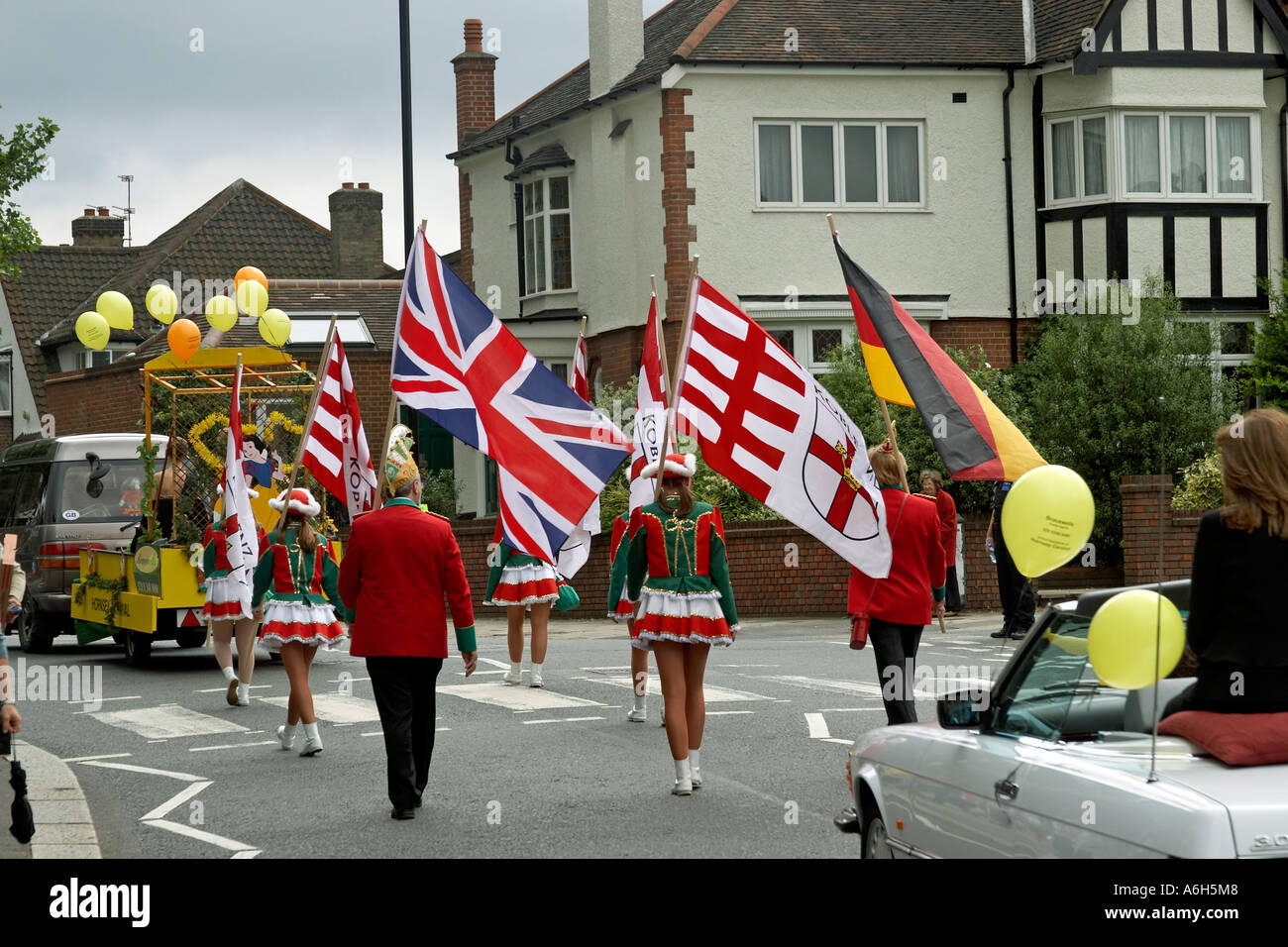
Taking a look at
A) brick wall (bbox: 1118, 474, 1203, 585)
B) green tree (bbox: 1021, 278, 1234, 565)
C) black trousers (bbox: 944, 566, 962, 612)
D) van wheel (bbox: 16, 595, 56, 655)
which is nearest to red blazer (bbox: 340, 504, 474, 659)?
van wheel (bbox: 16, 595, 56, 655)

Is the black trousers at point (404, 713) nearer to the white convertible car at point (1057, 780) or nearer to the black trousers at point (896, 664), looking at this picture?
the black trousers at point (896, 664)

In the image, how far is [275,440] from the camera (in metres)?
18.9

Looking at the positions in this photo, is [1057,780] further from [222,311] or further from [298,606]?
[222,311]

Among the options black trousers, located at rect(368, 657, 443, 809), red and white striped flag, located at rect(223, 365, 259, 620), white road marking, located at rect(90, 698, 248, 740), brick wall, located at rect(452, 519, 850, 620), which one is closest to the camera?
black trousers, located at rect(368, 657, 443, 809)

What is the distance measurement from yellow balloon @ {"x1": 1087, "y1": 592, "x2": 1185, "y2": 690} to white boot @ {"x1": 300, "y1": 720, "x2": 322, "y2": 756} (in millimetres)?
7351

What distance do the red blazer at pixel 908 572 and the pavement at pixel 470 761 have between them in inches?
41.4

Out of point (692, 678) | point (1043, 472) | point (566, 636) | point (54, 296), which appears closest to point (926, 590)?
point (692, 678)

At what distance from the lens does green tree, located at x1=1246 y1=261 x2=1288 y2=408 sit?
82.7 feet

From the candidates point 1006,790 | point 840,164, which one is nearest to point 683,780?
point 1006,790

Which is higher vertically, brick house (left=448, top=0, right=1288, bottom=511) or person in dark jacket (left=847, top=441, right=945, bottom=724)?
brick house (left=448, top=0, right=1288, bottom=511)

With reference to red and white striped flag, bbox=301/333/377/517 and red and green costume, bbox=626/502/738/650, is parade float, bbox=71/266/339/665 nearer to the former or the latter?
red and white striped flag, bbox=301/333/377/517

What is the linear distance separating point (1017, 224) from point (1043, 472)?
24.1m

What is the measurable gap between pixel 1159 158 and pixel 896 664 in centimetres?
2106

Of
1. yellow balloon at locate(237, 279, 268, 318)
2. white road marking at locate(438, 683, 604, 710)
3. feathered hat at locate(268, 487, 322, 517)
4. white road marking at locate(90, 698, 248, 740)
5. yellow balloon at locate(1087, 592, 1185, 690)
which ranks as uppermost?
yellow balloon at locate(237, 279, 268, 318)
